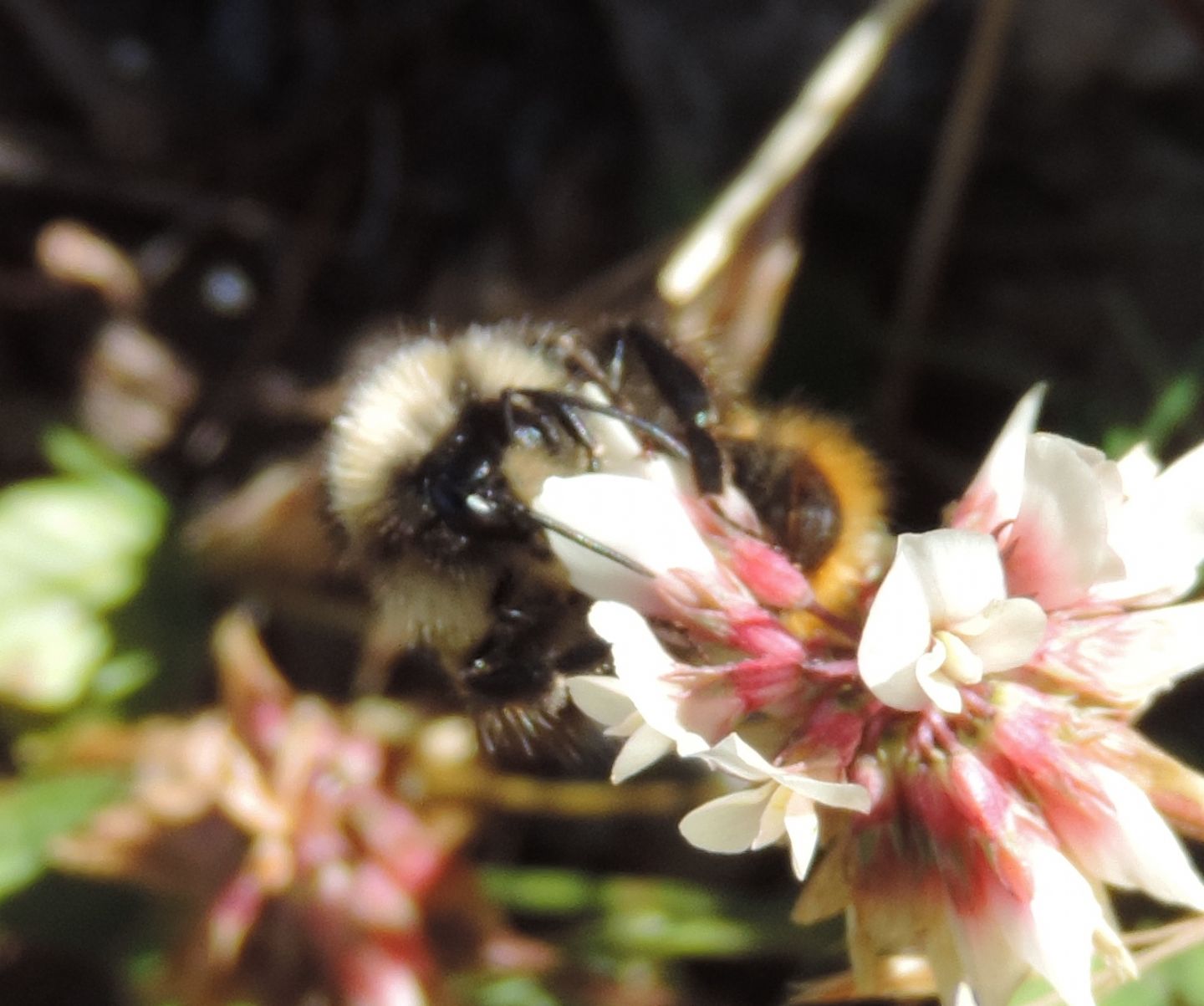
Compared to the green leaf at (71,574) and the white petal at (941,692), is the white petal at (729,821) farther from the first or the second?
the green leaf at (71,574)

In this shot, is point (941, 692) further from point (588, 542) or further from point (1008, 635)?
point (588, 542)

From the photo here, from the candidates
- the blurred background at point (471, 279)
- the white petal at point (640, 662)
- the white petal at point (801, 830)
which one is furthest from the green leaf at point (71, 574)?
the white petal at point (801, 830)

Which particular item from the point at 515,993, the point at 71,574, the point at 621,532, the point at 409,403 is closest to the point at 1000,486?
the point at 621,532

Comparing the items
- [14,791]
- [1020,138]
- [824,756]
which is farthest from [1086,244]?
[14,791]

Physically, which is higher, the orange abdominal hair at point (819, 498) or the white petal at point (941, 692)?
the orange abdominal hair at point (819, 498)

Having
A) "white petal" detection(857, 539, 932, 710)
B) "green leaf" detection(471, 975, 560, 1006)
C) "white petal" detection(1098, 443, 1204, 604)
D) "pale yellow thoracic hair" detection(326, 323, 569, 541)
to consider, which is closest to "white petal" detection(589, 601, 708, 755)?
"white petal" detection(857, 539, 932, 710)

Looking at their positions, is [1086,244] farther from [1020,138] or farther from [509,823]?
[509,823]
